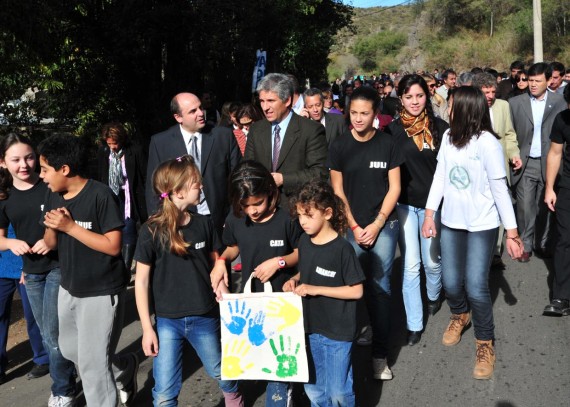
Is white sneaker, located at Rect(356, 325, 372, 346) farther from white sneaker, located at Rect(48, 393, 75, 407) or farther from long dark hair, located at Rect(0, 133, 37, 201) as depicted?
long dark hair, located at Rect(0, 133, 37, 201)

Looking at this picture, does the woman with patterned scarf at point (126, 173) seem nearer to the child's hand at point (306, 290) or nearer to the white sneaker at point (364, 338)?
the white sneaker at point (364, 338)

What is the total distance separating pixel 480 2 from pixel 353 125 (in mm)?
61050

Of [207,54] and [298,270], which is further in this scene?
[207,54]

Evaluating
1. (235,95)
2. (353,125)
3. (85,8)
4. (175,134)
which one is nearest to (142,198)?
(175,134)

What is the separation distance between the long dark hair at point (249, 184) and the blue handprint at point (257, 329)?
66 cm

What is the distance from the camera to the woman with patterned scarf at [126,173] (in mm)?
6414

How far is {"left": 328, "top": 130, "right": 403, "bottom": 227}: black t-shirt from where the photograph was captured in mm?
Result: 4434

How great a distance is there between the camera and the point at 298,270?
371 cm

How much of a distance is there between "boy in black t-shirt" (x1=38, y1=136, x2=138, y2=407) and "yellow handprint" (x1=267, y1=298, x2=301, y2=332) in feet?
3.31

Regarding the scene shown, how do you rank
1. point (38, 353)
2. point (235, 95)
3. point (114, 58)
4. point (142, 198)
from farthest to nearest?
point (235, 95), point (114, 58), point (142, 198), point (38, 353)

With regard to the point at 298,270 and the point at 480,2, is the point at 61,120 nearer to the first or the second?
the point at 298,270

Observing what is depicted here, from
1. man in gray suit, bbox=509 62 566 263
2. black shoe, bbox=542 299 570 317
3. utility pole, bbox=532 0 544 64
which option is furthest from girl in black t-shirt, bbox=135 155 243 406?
utility pole, bbox=532 0 544 64

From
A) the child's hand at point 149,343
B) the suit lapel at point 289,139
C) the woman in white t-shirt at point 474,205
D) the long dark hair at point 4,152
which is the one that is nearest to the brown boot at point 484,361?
the woman in white t-shirt at point 474,205

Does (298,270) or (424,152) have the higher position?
(424,152)
